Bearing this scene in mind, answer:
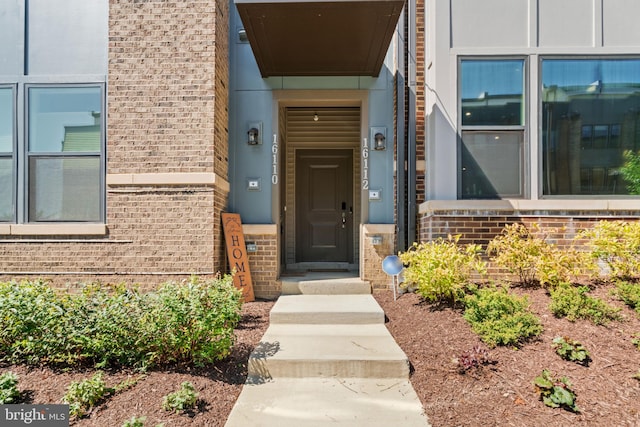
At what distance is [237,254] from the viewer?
5574mm

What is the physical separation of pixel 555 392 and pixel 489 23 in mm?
4556

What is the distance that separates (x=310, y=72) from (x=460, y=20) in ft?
6.84

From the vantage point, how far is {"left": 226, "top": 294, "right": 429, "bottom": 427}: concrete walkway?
289cm

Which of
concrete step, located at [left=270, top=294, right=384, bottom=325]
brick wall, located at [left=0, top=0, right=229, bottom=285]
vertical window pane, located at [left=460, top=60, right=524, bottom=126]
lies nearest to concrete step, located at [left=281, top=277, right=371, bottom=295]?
concrete step, located at [left=270, top=294, right=384, bottom=325]

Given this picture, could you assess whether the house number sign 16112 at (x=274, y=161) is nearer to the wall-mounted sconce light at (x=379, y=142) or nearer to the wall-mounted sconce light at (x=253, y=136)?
the wall-mounted sconce light at (x=253, y=136)

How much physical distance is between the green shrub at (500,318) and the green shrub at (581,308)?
0.96ft

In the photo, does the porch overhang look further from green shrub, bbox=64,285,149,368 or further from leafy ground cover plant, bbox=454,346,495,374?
leafy ground cover plant, bbox=454,346,495,374

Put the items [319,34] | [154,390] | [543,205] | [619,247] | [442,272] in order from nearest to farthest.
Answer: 1. [154,390]
2. [442,272]
3. [619,247]
4. [319,34]
5. [543,205]

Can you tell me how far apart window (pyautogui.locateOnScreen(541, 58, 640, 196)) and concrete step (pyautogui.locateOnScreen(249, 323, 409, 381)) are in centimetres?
335

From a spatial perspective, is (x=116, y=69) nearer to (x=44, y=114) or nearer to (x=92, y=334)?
(x=44, y=114)

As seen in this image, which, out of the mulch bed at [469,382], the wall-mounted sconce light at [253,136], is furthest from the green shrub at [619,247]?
the wall-mounted sconce light at [253,136]

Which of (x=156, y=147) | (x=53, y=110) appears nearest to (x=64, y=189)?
(x=53, y=110)

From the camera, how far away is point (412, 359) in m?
3.59

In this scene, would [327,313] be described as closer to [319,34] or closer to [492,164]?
[492,164]
